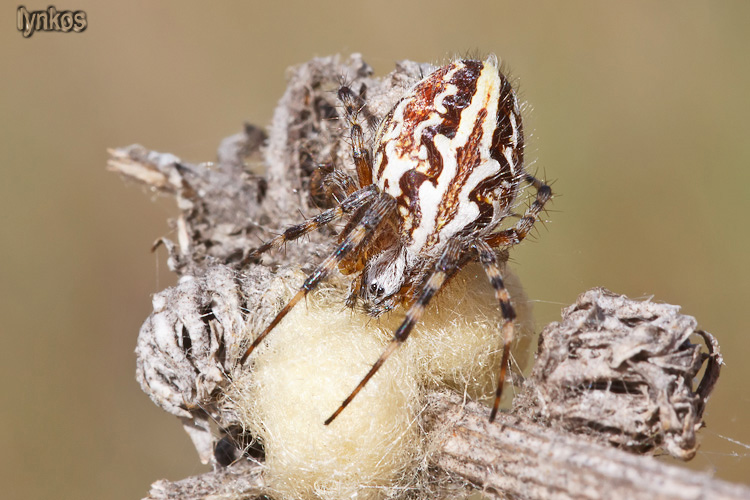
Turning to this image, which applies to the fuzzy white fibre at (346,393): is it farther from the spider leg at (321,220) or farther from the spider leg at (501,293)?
the spider leg at (321,220)

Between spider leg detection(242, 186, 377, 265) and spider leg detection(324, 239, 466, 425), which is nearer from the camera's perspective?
spider leg detection(324, 239, 466, 425)

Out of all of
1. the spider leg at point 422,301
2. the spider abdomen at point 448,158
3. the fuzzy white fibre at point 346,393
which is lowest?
the fuzzy white fibre at point 346,393

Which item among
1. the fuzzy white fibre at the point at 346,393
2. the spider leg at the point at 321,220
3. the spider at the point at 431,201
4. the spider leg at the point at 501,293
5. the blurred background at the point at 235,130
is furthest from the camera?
the blurred background at the point at 235,130

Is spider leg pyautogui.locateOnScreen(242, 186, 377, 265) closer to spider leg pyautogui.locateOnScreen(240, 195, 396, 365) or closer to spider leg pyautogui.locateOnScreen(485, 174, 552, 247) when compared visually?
spider leg pyautogui.locateOnScreen(240, 195, 396, 365)

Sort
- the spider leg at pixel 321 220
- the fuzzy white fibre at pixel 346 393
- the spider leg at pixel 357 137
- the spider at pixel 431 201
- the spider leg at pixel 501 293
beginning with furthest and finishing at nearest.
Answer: the spider leg at pixel 357 137
the spider leg at pixel 321 220
the spider at pixel 431 201
the spider leg at pixel 501 293
the fuzzy white fibre at pixel 346 393

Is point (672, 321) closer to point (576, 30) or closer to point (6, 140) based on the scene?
point (576, 30)

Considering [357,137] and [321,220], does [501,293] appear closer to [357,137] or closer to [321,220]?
[321,220]

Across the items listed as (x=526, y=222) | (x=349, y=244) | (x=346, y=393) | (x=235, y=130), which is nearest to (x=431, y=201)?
(x=349, y=244)

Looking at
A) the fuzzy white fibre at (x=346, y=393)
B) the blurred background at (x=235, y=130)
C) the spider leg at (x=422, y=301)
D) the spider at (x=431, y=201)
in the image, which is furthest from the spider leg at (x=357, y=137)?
the blurred background at (x=235, y=130)

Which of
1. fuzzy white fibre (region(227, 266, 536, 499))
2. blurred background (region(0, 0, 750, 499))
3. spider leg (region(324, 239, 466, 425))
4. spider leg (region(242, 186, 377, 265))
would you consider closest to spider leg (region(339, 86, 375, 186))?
spider leg (region(242, 186, 377, 265))
